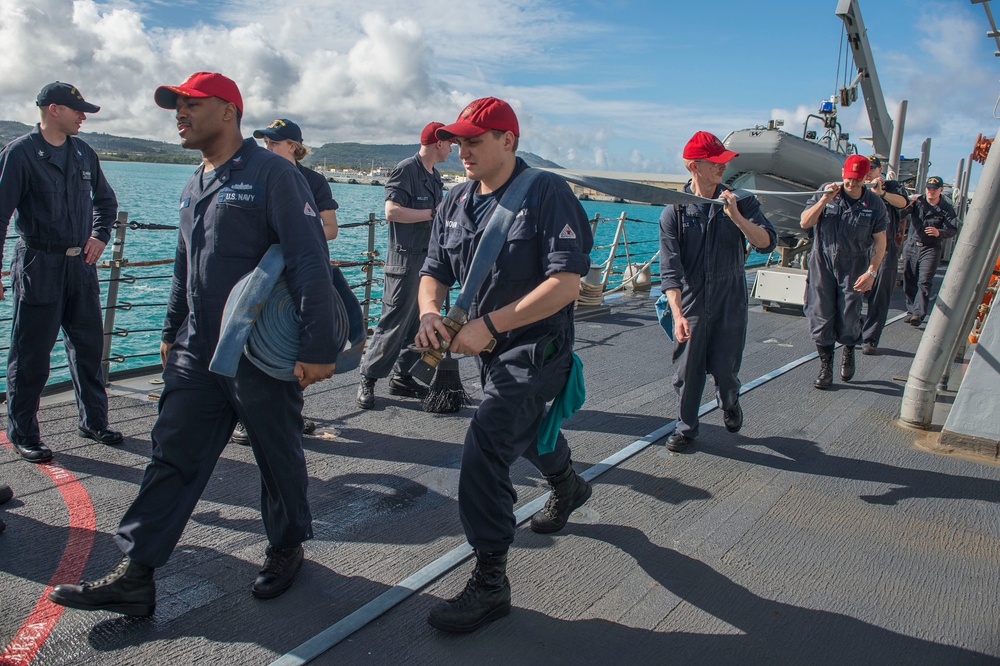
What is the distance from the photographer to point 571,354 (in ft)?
10.2

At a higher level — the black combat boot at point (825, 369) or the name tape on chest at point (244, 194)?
the name tape on chest at point (244, 194)

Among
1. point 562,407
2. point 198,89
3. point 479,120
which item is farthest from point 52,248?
point 562,407

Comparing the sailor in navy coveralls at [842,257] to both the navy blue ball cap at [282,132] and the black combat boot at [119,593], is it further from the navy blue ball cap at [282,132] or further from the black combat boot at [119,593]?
the black combat boot at [119,593]

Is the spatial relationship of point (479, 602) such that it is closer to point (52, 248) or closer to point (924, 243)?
point (52, 248)

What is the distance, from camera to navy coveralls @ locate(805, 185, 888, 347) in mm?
6375

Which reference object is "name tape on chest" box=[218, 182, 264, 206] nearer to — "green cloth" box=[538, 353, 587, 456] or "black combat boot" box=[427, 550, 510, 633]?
"green cloth" box=[538, 353, 587, 456]

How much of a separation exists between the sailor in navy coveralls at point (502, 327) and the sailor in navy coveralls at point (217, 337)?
0.51m

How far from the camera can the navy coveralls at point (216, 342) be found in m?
2.77

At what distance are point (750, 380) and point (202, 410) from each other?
5181 millimetres

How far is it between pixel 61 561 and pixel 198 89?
2004 mm

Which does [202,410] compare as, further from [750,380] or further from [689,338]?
[750,380]

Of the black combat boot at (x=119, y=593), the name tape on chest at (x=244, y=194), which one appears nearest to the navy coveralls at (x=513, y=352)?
the name tape on chest at (x=244, y=194)

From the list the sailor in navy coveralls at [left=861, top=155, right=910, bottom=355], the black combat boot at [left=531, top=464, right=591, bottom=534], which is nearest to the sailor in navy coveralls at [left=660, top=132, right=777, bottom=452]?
the black combat boot at [left=531, top=464, right=591, bottom=534]

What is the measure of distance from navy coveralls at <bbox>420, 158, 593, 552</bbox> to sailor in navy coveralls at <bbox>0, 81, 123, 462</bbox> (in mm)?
2663
